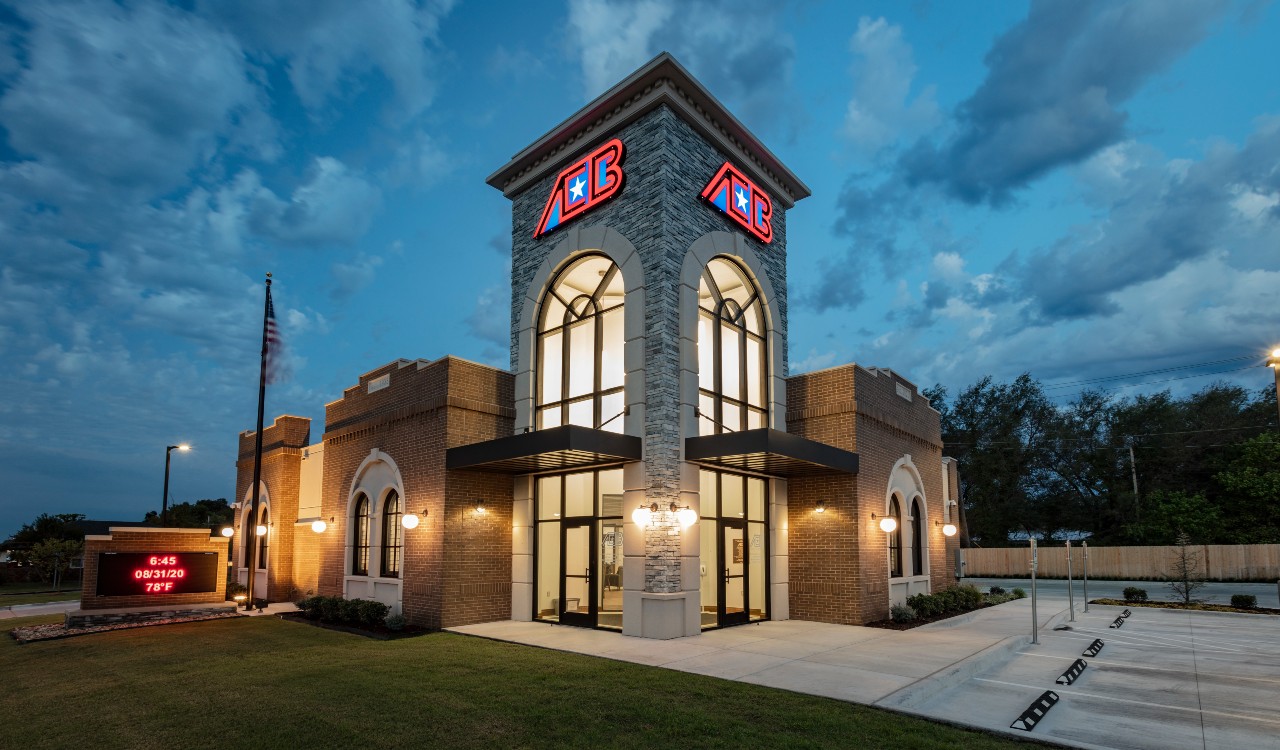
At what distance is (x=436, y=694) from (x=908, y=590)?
13747 millimetres

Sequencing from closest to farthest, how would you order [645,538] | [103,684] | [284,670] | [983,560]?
1. [103,684]
2. [284,670]
3. [645,538]
4. [983,560]

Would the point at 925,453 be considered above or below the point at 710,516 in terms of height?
above

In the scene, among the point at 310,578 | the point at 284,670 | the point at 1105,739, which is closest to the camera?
the point at 1105,739

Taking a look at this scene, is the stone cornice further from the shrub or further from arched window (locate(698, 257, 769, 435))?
the shrub

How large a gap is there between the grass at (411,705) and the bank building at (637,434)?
3452 mm

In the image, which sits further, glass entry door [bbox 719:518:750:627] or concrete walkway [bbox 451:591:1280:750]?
glass entry door [bbox 719:518:750:627]

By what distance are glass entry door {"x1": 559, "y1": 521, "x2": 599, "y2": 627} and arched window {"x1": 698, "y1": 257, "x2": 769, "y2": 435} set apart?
3487 millimetres

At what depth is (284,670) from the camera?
11.0 metres

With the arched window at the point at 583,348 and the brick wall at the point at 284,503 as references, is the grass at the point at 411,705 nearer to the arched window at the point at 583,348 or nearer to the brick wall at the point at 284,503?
the arched window at the point at 583,348

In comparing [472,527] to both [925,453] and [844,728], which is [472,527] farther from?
[925,453]

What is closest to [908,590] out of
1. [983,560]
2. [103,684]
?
[103,684]

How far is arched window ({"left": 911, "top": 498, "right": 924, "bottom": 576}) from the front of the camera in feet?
66.1

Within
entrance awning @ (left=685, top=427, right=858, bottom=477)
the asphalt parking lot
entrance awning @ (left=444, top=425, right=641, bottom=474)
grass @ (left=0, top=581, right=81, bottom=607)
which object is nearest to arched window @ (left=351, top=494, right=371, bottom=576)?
entrance awning @ (left=444, top=425, right=641, bottom=474)

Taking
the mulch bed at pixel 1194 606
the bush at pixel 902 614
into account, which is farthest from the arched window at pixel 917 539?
the mulch bed at pixel 1194 606
